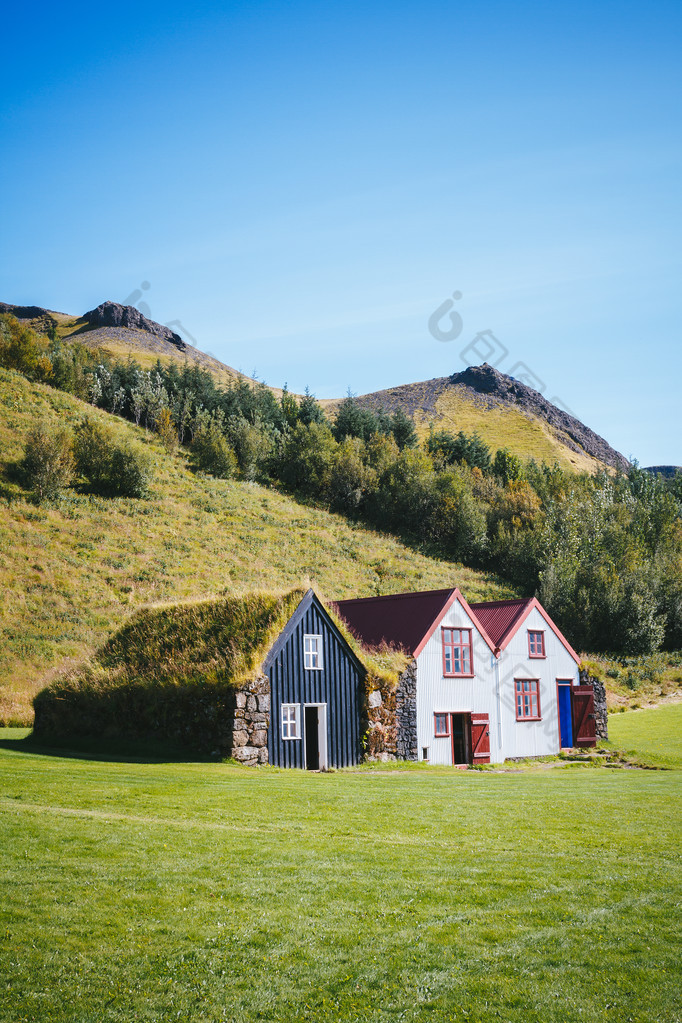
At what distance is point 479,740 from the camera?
30078 millimetres

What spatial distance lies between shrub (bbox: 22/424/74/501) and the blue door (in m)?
40.3

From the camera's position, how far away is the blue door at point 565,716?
34.3 m

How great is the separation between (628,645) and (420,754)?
1405 inches

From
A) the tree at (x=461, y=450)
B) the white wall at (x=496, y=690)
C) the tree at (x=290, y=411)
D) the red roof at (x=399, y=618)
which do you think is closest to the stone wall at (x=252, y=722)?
the red roof at (x=399, y=618)

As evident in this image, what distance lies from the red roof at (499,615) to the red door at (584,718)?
4.55 metres

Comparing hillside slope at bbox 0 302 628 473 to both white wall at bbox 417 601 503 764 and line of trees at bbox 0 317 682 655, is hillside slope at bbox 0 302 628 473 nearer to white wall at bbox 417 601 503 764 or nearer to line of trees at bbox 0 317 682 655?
line of trees at bbox 0 317 682 655

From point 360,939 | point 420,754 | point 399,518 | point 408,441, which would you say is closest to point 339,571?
point 399,518

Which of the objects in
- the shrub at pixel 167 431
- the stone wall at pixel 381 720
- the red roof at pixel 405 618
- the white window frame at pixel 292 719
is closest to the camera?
the white window frame at pixel 292 719

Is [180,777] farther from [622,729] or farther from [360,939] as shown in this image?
[622,729]

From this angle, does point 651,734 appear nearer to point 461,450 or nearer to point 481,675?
point 481,675

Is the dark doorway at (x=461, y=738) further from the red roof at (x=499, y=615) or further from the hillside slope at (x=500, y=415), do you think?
the hillside slope at (x=500, y=415)

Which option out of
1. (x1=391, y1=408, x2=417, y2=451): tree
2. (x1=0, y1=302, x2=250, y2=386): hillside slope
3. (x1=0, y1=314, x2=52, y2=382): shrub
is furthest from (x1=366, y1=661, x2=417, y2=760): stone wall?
(x1=0, y1=302, x2=250, y2=386): hillside slope

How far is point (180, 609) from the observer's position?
26.5 meters

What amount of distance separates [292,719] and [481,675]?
10.3 m
